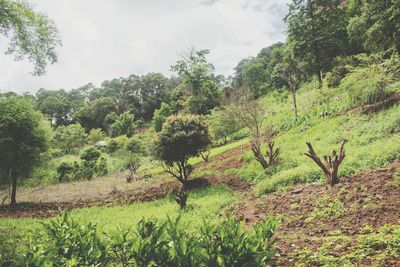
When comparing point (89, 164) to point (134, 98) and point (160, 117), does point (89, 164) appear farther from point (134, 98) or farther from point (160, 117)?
point (134, 98)

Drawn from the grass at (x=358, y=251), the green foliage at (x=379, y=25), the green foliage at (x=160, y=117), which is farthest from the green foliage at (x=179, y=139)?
the green foliage at (x=160, y=117)

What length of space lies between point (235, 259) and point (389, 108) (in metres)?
15.4

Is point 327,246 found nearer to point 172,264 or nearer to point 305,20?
point 172,264

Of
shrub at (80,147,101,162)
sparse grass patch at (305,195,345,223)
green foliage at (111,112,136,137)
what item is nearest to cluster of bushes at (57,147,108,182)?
shrub at (80,147,101,162)

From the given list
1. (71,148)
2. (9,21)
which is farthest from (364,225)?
(71,148)

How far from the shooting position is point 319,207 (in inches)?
352

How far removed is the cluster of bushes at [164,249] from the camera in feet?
15.8

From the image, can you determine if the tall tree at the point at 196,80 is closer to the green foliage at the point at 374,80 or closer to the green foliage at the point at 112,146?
the green foliage at the point at 112,146

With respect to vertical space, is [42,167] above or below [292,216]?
→ above

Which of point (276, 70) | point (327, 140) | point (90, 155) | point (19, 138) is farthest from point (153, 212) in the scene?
point (276, 70)

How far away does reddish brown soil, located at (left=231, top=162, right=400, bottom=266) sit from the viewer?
675cm

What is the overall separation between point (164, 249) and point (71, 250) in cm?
173

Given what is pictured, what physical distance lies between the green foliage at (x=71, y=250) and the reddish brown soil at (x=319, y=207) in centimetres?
304

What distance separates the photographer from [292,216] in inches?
354
